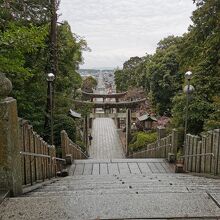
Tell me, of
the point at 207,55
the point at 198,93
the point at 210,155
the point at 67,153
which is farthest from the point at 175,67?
the point at 210,155

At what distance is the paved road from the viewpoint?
20.7 m

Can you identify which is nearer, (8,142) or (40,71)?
(8,142)

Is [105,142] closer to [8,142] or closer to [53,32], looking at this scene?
[53,32]

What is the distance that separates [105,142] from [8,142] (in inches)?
858

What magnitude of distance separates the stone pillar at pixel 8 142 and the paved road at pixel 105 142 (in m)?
16.2

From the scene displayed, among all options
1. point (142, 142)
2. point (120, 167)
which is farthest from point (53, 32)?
point (142, 142)

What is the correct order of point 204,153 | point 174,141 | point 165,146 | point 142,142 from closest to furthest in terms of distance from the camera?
point 204,153, point 174,141, point 165,146, point 142,142

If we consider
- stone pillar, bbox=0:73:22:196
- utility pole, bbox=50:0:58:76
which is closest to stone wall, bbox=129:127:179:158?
utility pole, bbox=50:0:58:76

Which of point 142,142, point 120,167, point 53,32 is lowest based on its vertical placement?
point 142,142

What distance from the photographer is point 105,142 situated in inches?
981

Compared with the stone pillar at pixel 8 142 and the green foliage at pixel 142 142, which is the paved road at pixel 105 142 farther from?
the stone pillar at pixel 8 142

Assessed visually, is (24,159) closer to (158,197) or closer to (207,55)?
(158,197)

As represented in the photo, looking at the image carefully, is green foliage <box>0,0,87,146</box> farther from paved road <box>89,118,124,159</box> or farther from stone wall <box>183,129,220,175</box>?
paved road <box>89,118,124,159</box>

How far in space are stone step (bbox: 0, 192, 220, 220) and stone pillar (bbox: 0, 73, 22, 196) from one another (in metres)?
0.24
